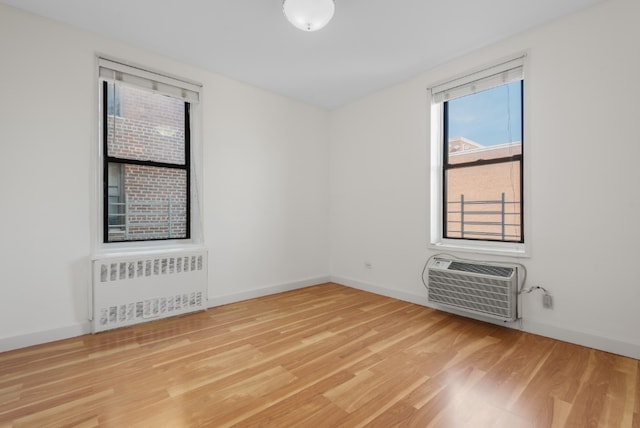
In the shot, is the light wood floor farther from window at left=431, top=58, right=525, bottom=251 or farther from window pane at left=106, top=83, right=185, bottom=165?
window pane at left=106, top=83, right=185, bottom=165

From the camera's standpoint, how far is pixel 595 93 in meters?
2.41

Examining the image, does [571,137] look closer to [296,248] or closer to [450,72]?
[450,72]

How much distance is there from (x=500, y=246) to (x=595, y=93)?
5.10ft

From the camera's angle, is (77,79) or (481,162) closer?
(77,79)

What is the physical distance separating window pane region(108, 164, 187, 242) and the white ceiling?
132 cm

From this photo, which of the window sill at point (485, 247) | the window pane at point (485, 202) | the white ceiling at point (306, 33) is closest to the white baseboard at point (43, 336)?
the white ceiling at point (306, 33)

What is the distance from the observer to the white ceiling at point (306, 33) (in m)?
2.40

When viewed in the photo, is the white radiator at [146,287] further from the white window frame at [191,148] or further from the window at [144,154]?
the window at [144,154]

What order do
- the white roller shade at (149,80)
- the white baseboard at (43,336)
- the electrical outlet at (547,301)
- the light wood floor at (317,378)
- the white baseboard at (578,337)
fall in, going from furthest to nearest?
the white roller shade at (149,80) < the electrical outlet at (547,301) < the white baseboard at (43,336) < the white baseboard at (578,337) < the light wood floor at (317,378)

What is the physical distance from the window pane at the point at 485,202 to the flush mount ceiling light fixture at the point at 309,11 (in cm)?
226

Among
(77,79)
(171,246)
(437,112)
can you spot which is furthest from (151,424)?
(437,112)

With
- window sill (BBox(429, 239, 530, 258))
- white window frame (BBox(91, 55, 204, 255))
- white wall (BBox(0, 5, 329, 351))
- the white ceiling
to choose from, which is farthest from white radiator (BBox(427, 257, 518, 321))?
white window frame (BBox(91, 55, 204, 255))

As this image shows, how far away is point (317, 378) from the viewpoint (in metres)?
1.99

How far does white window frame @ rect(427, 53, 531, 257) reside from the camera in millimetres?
2781
